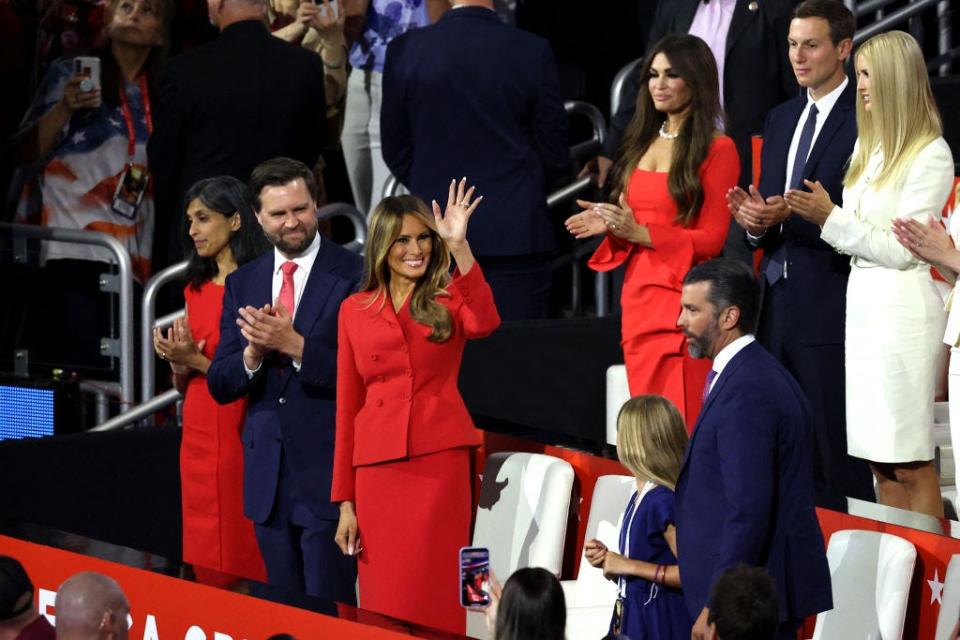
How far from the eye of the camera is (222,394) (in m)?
6.34

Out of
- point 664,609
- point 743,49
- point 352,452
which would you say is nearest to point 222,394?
point 352,452

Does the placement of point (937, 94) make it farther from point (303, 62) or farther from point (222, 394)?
point (222, 394)

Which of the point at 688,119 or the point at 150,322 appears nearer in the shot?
the point at 688,119

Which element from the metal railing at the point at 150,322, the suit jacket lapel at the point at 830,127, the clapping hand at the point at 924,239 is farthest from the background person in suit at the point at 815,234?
the metal railing at the point at 150,322

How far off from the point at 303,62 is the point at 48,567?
2804 millimetres

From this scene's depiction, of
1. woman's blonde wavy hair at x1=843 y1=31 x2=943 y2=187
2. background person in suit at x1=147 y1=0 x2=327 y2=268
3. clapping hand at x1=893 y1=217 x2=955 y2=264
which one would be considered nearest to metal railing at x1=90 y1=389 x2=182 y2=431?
background person in suit at x1=147 y1=0 x2=327 y2=268

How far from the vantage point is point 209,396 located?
6.71 metres

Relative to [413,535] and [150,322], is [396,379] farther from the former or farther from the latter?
[150,322]

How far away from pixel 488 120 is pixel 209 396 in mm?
1820

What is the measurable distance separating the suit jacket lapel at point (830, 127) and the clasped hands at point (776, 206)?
0.13m

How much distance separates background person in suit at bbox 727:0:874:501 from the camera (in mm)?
6855

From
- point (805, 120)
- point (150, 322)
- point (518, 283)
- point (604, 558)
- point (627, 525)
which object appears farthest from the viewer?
point (518, 283)

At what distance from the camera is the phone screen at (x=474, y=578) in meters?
5.01

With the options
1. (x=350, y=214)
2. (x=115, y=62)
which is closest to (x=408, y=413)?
(x=350, y=214)
